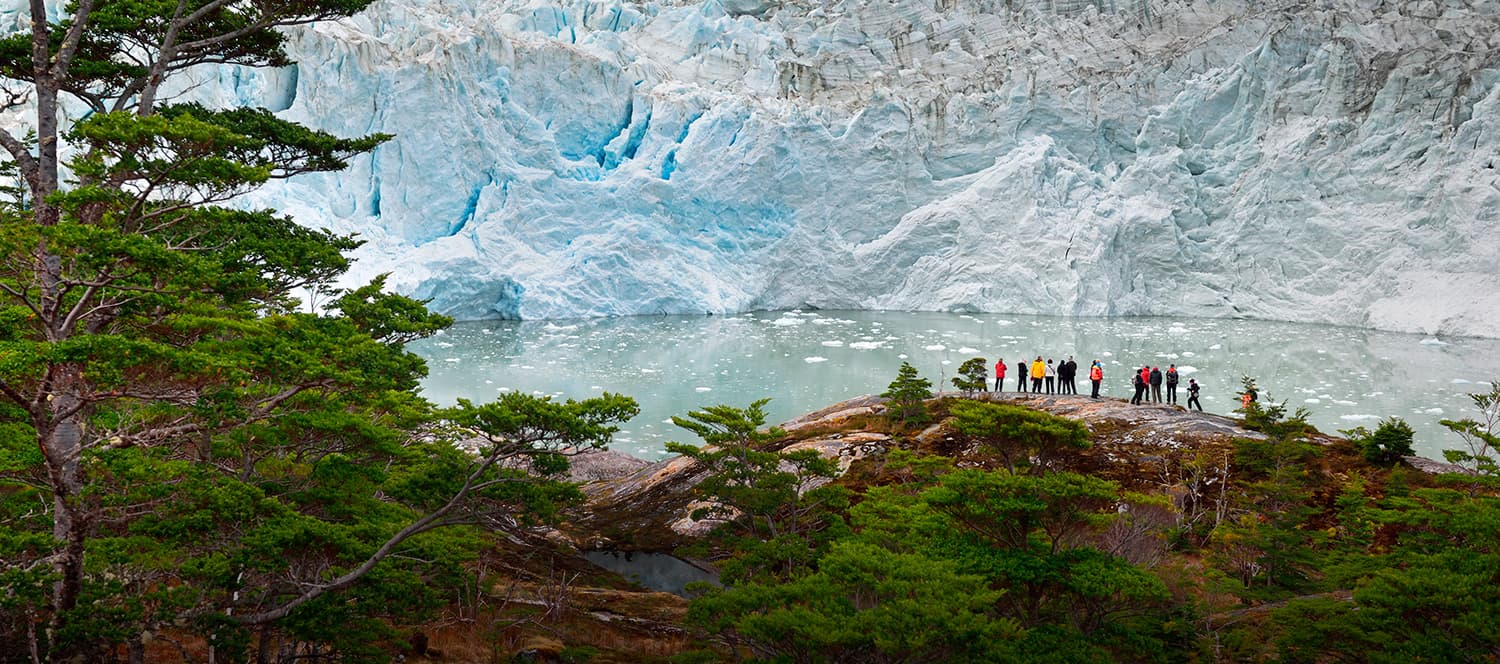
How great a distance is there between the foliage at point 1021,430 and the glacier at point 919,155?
28.5 meters

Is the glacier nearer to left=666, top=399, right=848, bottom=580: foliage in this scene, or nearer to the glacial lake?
the glacial lake

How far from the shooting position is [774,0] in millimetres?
44219

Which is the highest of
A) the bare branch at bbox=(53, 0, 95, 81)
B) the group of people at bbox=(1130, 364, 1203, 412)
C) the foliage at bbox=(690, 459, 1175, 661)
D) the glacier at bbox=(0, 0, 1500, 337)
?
the glacier at bbox=(0, 0, 1500, 337)

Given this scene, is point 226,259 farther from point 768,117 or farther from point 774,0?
point 774,0

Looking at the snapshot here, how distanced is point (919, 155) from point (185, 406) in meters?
37.4

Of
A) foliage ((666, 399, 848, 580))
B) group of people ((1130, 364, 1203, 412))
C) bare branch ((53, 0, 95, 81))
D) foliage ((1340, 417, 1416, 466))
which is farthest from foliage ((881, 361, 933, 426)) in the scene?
bare branch ((53, 0, 95, 81))

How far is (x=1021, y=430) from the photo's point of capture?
6098mm

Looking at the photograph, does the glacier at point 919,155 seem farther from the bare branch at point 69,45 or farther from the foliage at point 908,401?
the bare branch at point 69,45

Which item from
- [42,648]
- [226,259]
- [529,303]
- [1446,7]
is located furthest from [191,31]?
[1446,7]

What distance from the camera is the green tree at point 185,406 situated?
4578 millimetres

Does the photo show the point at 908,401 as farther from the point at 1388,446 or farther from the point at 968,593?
the point at 968,593

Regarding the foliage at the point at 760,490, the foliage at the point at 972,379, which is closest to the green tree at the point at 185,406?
the foliage at the point at 760,490

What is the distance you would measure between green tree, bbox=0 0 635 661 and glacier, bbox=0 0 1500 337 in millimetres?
26241

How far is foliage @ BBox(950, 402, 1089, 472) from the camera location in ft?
19.5
